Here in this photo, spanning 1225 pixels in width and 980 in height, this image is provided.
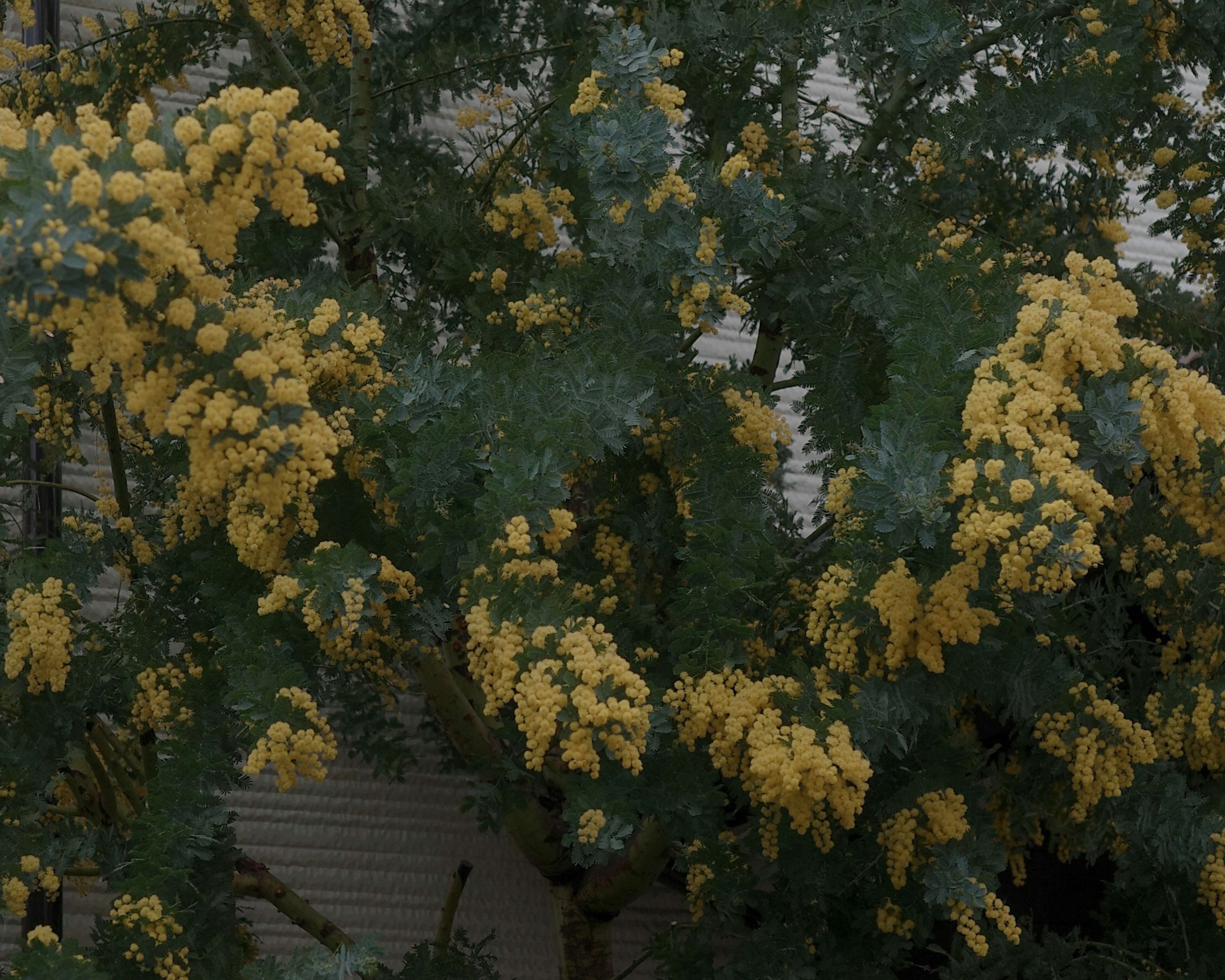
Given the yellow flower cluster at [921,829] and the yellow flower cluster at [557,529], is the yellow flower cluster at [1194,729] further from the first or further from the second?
the yellow flower cluster at [557,529]

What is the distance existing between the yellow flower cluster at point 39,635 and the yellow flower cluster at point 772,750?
3.96ft

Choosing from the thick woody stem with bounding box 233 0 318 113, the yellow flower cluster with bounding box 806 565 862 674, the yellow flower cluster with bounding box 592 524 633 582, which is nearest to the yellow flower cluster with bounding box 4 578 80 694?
the yellow flower cluster with bounding box 592 524 633 582

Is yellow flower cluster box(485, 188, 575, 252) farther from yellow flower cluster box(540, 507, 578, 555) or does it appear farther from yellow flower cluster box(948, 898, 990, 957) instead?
yellow flower cluster box(948, 898, 990, 957)

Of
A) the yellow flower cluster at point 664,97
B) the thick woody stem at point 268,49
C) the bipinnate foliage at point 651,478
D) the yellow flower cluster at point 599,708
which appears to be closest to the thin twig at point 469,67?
the bipinnate foliage at point 651,478

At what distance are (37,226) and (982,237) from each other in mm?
2576

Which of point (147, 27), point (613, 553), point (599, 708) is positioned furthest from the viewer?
point (147, 27)

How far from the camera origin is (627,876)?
3.67 metres

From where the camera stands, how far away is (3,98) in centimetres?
347

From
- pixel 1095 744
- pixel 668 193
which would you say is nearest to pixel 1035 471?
pixel 1095 744

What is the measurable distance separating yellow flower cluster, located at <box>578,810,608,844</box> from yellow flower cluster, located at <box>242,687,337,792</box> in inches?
17.7

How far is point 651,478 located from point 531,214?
78cm

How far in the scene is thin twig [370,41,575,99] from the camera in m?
3.95

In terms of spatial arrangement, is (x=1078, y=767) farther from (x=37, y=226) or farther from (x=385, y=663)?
(x=37, y=226)

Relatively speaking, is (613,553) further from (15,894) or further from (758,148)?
(15,894)
